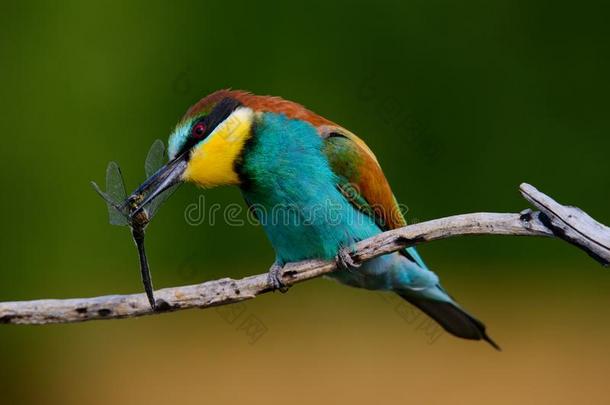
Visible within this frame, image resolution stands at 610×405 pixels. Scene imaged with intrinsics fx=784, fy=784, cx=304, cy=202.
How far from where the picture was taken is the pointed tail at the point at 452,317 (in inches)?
108

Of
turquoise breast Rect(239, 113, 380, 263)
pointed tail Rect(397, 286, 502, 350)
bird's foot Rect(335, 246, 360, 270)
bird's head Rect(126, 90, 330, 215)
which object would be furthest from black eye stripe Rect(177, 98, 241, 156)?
pointed tail Rect(397, 286, 502, 350)

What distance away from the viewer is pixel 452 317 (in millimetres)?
2766

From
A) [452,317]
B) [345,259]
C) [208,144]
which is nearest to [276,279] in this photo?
[345,259]

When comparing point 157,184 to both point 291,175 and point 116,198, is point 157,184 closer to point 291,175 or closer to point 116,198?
point 116,198

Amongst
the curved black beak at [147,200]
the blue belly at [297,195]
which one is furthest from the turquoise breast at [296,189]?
the curved black beak at [147,200]

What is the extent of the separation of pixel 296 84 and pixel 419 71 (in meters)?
0.56

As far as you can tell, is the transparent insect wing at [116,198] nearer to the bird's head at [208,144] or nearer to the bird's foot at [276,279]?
the bird's head at [208,144]

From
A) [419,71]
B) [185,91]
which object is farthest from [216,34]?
[419,71]

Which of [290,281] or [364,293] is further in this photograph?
[364,293]

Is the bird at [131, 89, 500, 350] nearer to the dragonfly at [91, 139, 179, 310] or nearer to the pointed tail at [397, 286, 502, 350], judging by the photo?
the dragonfly at [91, 139, 179, 310]

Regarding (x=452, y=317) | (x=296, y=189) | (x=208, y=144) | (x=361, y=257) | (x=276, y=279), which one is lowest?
(x=452, y=317)

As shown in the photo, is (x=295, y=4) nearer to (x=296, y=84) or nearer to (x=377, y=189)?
(x=296, y=84)

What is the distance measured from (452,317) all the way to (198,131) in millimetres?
1155

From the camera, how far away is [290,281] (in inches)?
91.6
